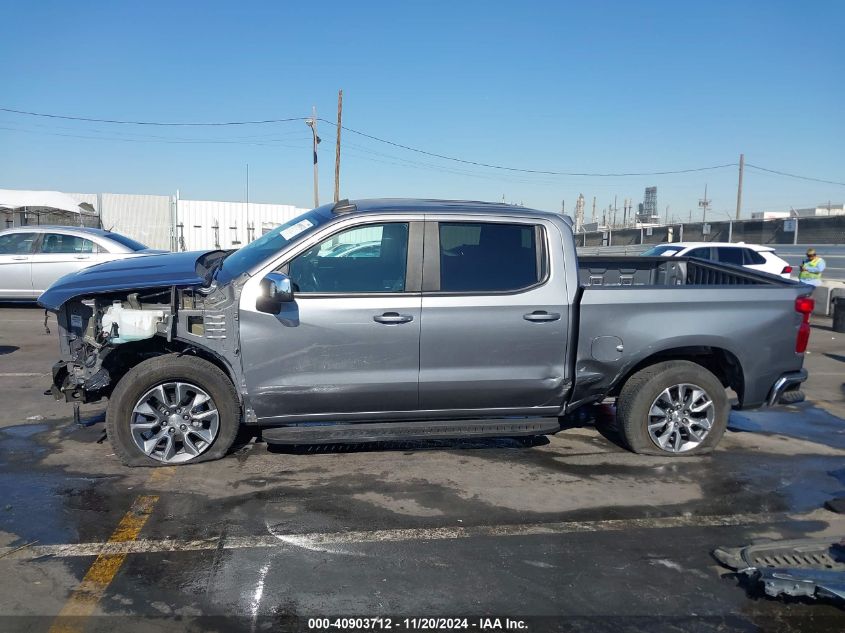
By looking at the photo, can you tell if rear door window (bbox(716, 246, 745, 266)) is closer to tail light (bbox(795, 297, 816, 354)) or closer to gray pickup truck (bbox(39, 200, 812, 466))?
tail light (bbox(795, 297, 816, 354))

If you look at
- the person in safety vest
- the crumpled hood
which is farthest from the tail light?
the person in safety vest

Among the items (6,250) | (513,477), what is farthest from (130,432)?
(6,250)

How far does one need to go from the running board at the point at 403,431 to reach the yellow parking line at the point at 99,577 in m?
0.94

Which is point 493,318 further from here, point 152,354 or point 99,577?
point 99,577

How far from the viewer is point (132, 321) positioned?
487 cm

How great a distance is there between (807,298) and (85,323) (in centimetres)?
553

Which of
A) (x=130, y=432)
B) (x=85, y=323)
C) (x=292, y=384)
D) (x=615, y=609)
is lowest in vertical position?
(x=615, y=609)

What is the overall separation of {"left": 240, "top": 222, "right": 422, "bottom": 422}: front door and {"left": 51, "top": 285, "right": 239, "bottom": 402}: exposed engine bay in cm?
20

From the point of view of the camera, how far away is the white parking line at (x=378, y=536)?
3.81 m

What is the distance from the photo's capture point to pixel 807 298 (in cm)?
549

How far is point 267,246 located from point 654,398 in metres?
3.18

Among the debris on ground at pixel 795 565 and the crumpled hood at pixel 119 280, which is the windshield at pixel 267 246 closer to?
the crumpled hood at pixel 119 280

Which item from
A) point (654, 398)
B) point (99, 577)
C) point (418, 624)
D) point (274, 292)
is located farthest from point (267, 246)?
point (654, 398)

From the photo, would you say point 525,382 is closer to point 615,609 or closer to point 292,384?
point 292,384
